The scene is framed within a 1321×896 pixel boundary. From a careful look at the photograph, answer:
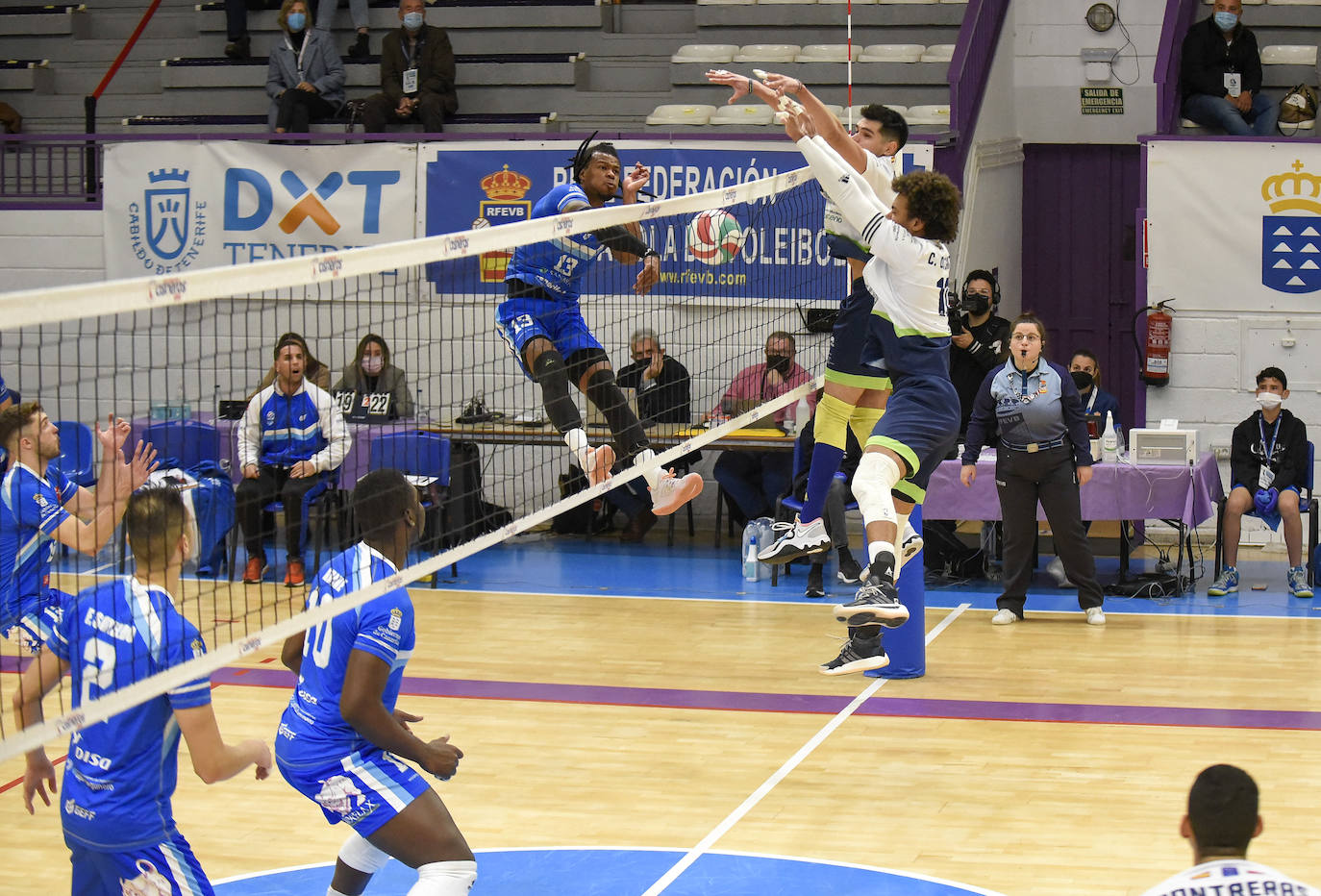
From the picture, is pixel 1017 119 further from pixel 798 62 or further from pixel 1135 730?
pixel 1135 730

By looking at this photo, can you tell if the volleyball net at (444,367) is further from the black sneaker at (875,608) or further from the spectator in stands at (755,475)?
the black sneaker at (875,608)

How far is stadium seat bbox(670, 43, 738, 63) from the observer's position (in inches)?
617

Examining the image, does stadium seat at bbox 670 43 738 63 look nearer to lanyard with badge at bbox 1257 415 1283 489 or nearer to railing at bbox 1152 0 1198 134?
railing at bbox 1152 0 1198 134

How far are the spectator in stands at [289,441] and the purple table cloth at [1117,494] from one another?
453 centimetres

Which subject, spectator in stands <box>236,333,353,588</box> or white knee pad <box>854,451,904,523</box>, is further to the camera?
spectator in stands <box>236,333,353,588</box>

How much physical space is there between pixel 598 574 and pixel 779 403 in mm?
5465

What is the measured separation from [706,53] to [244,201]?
470 centimetres

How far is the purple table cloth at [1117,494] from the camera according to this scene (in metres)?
11.8

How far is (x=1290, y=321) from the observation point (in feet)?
44.3

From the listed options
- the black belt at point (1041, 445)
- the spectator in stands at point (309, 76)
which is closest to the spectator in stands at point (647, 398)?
the black belt at point (1041, 445)

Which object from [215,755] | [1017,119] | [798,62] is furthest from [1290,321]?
[215,755]

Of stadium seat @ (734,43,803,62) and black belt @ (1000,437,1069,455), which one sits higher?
stadium seat @ (734,43,803,62)

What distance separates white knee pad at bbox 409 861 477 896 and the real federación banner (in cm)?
1007

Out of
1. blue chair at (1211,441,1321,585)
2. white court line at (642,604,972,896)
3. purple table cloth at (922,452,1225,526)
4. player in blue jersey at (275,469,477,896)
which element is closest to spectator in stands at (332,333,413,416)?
purple table cloth at (922,452,1225,526)
